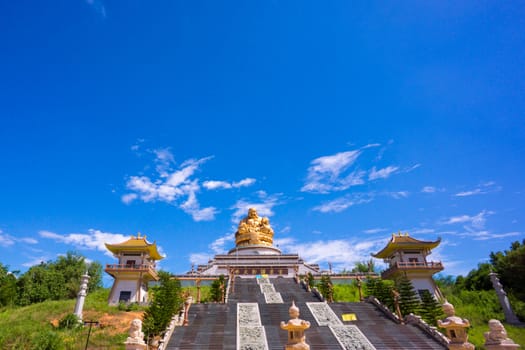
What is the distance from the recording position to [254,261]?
39.6 meters

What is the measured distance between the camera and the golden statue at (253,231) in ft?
152

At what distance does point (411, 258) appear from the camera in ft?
99.1

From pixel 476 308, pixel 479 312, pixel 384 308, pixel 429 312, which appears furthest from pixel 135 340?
pixel 476 308

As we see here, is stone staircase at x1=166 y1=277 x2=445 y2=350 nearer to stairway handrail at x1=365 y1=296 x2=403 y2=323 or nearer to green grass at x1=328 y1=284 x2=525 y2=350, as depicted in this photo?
stairway handrail at x1=365 y1=296 x2=403 y2=323

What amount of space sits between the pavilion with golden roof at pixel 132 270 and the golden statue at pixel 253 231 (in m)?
17.9

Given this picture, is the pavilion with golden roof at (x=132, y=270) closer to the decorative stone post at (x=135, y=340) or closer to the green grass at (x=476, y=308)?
the green grass at (x=476, y=308)

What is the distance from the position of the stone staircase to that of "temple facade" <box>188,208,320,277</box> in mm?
12897

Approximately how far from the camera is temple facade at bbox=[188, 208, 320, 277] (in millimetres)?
37656

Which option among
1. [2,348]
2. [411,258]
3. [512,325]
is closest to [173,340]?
[2,348]

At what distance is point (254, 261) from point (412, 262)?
1731cm

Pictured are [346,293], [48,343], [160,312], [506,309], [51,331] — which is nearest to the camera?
[48,343]

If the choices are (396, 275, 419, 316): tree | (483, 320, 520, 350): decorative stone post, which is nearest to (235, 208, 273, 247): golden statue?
(396, 275, 419, 316): tree

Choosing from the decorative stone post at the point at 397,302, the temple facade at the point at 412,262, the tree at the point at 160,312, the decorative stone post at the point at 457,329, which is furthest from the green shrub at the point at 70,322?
the temple facade at the point at 412,262

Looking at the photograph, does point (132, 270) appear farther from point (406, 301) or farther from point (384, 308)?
point (406, 301)
